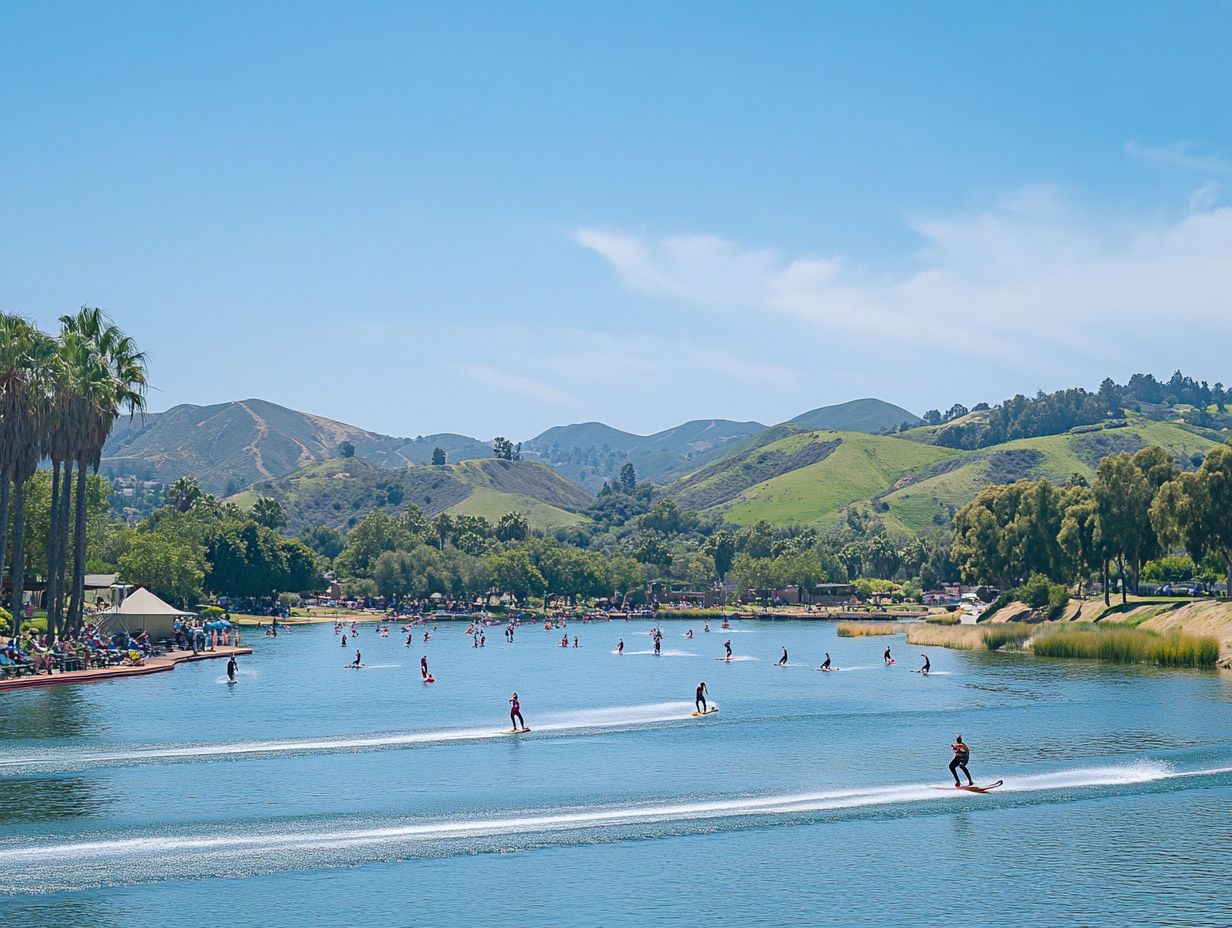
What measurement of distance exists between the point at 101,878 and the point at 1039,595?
413ft

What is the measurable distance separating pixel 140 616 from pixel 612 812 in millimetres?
83517

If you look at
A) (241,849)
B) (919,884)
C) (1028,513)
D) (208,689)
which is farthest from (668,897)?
(1028,513)

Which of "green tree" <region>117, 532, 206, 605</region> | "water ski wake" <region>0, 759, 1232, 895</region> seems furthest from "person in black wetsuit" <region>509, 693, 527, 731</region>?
"green tree" <region>117, 532, 206, 605</region>

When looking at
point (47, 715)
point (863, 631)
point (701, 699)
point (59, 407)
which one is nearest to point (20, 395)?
point (59, 407)

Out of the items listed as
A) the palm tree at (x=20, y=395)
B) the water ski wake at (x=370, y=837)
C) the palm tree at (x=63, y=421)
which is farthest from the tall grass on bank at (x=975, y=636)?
the palm tree at (x=20, y=395)

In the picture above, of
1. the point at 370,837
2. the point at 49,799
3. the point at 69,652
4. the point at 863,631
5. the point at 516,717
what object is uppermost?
the point at 69,652

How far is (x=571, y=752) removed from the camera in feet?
188

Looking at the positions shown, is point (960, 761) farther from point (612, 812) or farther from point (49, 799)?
point (49, 799)

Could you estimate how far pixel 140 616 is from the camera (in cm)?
11462

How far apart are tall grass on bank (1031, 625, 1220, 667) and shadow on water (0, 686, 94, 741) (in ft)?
253

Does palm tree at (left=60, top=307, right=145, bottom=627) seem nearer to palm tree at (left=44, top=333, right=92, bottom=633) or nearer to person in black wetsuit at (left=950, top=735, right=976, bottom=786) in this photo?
palm tree at (left=44, top=333, right=92, bottom=633)

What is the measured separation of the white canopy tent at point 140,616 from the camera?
111750 millimetres

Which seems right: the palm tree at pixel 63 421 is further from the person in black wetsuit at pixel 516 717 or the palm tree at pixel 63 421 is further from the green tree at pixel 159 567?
the green tree at pixel 159 567

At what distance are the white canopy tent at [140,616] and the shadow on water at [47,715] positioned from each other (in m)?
33.8
